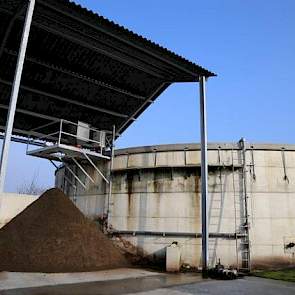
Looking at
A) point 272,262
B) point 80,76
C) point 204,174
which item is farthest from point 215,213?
point 80,76

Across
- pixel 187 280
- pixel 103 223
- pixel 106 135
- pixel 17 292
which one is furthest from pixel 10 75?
pixel 187 280

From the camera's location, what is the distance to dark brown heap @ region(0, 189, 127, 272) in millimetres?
14688

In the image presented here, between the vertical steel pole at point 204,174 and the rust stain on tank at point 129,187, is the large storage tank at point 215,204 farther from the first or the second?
the vertical steel pole at point 204,174

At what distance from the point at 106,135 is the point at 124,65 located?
5.58 meters

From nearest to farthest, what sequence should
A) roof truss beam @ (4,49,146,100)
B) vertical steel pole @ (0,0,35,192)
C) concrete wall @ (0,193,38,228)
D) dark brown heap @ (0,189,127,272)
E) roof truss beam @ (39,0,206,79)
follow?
vertical steel pole @ (0,0,35,192)
roof truss beam @ (39,0,206,79)
dark brown heap @ (0,189,127,272)
roof truss beam @ (4,49,146,100)
concrete wall @ (0,193,38,228)

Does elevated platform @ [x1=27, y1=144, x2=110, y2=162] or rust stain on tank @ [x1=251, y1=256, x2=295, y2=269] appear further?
elevated platform @ [x1=27, y1=144, x2=110, y2=162]

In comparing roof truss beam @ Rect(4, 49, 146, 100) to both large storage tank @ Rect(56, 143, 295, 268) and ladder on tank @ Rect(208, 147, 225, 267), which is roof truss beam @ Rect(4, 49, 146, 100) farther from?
ladder on tank @ Rect(208, 147, 225, 267)

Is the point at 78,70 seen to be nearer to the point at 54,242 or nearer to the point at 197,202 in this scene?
the point at 54,242

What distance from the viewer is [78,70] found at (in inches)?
690

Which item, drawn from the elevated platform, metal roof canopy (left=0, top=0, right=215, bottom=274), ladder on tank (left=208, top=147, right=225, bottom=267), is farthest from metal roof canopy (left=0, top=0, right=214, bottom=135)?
ladder on tank (left=208, top=147, right=225, bottom=267)

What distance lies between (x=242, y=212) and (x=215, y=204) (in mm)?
1294

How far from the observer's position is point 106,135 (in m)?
21.9

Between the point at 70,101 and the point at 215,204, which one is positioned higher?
the point at 70,101

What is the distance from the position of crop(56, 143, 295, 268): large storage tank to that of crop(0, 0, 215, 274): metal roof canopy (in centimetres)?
186
